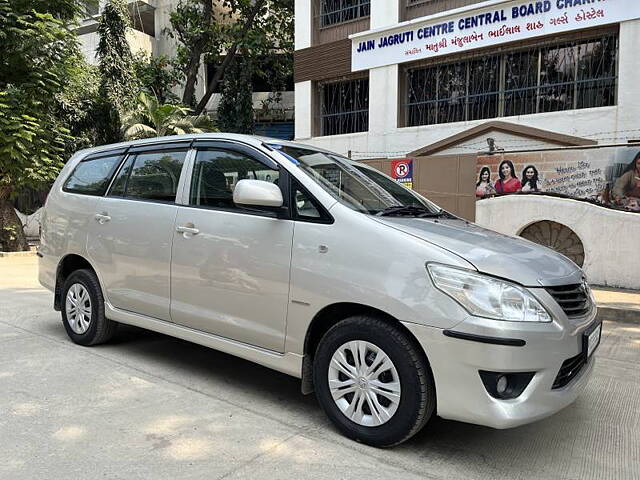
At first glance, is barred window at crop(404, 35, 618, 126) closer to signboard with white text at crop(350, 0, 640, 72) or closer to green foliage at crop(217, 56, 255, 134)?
signboard with white text at crop(350, 0, 640, 72)

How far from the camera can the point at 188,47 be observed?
22.2 metres

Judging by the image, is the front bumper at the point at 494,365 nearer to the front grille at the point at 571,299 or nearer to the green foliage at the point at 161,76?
the front grille at the point at 571,299

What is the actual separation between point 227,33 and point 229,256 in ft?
63.5

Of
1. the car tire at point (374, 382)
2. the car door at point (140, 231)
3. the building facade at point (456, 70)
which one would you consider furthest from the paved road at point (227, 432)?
the building facade at point (456, 70)

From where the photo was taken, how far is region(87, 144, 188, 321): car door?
4199 mm

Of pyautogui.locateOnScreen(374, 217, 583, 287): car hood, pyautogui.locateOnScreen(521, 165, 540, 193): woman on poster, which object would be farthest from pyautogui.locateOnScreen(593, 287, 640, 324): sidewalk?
pyautogui.locateOnScreen(374, 217, 583, 287): car hood

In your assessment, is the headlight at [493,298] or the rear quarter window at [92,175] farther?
the rear quarter window at [92,175]

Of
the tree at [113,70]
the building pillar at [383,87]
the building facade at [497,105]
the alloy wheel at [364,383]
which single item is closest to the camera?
the alloy wheel at [364,383]

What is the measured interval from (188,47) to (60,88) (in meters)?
9.07

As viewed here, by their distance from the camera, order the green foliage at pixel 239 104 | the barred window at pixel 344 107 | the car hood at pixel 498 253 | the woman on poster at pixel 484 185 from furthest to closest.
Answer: the green foliage at pixel 239 104, the barred window at pixel 344 107, the woman on poster at pixel 484 185, the car hood at pixel 498 253

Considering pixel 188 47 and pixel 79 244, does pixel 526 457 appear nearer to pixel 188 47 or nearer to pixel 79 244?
pixel 79 244

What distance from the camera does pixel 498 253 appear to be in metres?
3.04

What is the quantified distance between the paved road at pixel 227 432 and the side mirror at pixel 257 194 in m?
1.41

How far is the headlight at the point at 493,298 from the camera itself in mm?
2775
